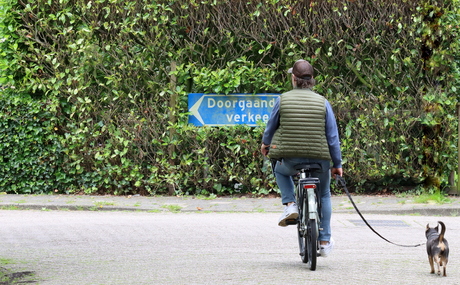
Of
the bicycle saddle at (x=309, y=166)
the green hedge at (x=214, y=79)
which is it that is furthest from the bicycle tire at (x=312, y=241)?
the green hedge at (x=214, y=79)

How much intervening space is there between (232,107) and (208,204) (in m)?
1.80

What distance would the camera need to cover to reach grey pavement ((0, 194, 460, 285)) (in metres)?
6.70

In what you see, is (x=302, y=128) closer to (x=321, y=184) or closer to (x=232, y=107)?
(x=321, y=184)

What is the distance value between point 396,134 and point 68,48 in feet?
18.7

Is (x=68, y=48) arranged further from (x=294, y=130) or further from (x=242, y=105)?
(x=294, y=130)

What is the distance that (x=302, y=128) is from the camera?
6875mm

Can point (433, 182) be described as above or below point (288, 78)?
below

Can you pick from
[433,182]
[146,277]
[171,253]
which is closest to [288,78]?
[433,182]

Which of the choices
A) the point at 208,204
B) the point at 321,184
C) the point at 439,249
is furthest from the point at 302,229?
the point at 208,204

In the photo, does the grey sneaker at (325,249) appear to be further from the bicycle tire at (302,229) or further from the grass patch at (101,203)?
the grass patch at (101,203)

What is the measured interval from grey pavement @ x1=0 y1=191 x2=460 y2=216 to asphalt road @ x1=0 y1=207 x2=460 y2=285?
0.34 metres

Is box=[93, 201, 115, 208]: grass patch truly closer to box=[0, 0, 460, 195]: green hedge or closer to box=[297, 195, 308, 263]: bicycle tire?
box=[0, 0, 460, 195]: green hedge

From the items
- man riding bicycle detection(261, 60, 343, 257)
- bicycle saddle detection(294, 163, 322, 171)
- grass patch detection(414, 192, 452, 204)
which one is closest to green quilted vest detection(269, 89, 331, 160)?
man riding bicycle detection(261, 60, 343, 257)

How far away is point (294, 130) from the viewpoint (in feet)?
22.6
